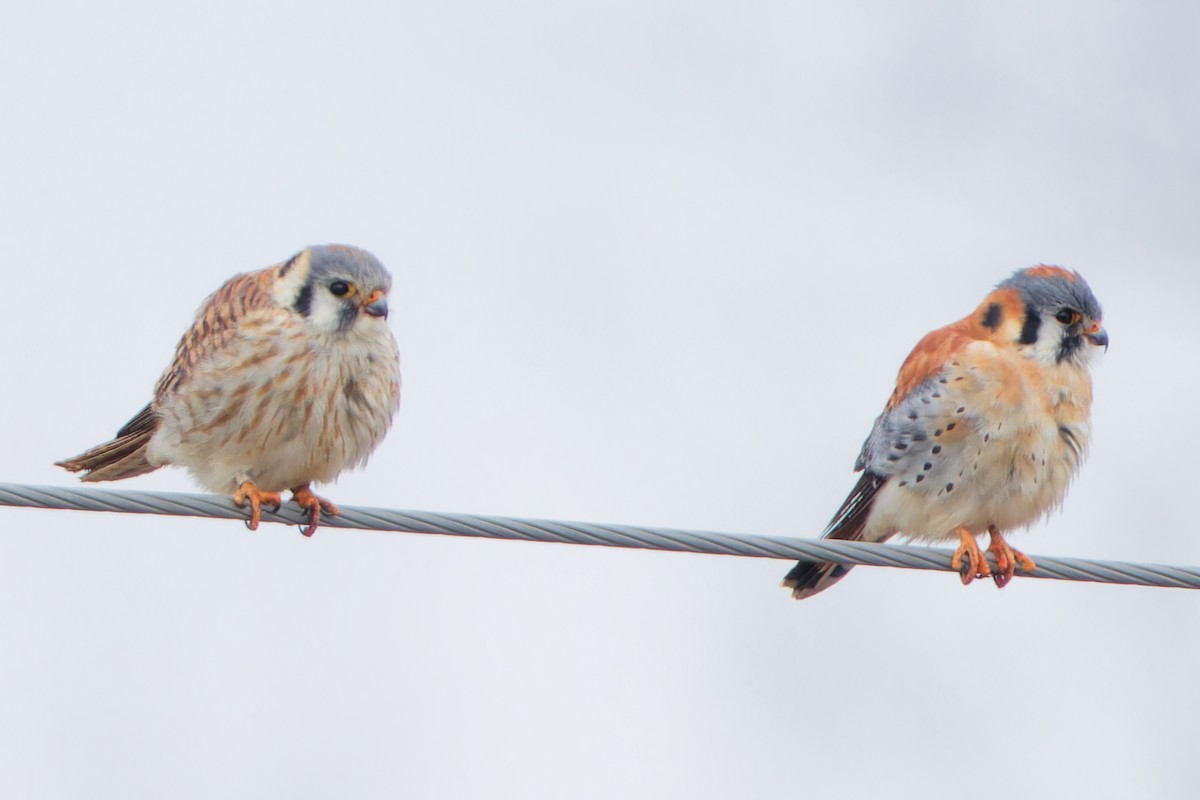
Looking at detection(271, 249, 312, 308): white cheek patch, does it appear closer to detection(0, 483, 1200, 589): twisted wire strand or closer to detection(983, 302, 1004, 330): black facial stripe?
detection(0, 483, 1200, 589): twisted wire strand

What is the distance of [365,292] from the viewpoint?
607 centimetres

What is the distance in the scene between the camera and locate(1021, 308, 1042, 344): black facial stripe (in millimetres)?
6410

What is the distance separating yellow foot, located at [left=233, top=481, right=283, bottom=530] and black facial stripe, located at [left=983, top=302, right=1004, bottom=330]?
264 centimetres

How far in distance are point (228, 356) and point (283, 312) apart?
0.23 metres

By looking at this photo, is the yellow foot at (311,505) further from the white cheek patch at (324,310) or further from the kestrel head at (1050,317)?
the kestrel head at (1050,317)

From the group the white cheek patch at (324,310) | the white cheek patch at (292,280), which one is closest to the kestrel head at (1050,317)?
the white cheek patch at (324,310)

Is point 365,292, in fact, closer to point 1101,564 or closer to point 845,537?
point 845,537

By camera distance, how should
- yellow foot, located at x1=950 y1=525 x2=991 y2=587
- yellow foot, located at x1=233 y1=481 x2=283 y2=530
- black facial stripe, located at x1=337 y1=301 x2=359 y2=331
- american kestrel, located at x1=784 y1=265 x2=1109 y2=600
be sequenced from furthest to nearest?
american kestrel, located at x1=784 y1=265 x2=1109 y2=600, yellow foot, located at x1=950 y1=525 x2=991 y2=587, black facial stripe, located at x1=337 y1=301 x2=359 y2=331, yellow foot, located at x1=233 y1=481 x2=283 y2=530

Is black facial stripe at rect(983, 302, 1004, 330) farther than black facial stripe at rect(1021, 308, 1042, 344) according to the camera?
Yes

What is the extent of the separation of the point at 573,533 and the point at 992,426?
237cm

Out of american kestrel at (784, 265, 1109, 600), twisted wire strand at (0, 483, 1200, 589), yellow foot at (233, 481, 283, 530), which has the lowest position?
twisted wire strand at (0, 483, 1200, 589)

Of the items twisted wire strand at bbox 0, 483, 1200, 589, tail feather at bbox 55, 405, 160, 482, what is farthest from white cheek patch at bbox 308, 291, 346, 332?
twisted wire strand at bbox 0, 483, 1200, 589

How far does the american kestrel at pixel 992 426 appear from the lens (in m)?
6.20

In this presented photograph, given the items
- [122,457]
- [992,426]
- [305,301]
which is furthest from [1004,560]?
[122,457]
